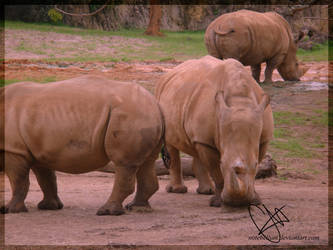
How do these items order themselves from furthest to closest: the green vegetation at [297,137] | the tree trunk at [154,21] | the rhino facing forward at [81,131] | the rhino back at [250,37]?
1. the tree trunk at [154,21]
2. the rhino back at [250,37]
3. the green vegetation at [297,137]
4. the rhino facing forward at [81,131]

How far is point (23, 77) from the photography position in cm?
1505

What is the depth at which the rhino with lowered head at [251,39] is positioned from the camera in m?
15.3

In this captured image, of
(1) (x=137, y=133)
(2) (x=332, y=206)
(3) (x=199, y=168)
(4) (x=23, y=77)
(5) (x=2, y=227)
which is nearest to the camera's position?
(5) (x=2, y=227)

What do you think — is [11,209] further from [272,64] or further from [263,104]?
[272,64]

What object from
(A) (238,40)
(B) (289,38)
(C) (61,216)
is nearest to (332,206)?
(C) (61,216)

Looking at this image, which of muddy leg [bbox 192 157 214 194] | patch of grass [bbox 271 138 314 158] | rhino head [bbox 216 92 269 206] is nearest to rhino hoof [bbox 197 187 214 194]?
muddy leg [bbox 192 157 214 194]

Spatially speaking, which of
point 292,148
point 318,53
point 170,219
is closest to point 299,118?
point 292,148

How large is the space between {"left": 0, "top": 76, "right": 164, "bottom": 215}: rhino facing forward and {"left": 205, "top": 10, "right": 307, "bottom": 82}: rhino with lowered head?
9484mm

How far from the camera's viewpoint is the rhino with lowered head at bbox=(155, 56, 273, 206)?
578cm

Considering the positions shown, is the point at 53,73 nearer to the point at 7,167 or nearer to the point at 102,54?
the point at 102,54

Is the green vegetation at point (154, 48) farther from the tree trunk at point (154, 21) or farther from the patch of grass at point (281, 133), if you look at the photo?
the patch of grass at point (281, 133)

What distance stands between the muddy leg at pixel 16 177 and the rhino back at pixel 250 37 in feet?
32.4

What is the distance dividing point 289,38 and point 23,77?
6796 mm

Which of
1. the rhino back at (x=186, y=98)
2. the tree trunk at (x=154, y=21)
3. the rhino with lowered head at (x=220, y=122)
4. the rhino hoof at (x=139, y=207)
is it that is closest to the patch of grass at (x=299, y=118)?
the rhino with lowered head at (x=220, y=122)
